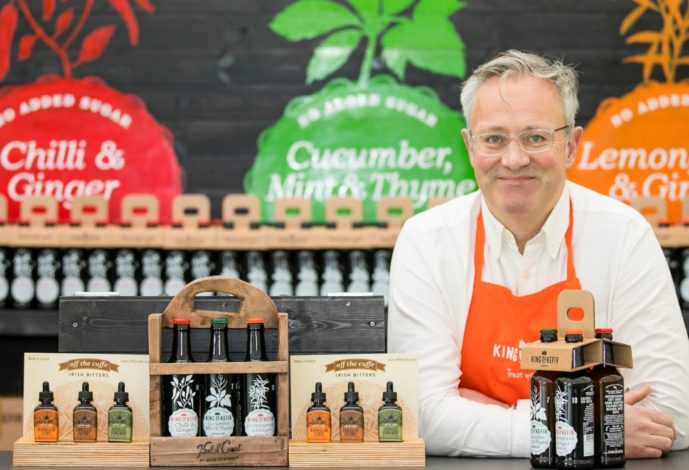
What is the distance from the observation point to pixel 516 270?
8.43 ft

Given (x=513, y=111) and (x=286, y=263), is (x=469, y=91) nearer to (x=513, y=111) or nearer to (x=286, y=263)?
(x=513, y=111)

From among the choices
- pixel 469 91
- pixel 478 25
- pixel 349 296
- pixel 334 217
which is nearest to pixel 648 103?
pixel 478 25

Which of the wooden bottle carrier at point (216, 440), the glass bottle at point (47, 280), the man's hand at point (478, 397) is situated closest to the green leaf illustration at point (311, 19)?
the glass bottle at point (47, 280)

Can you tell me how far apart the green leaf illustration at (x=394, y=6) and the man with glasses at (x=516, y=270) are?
232cm

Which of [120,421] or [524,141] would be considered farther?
[524,141]

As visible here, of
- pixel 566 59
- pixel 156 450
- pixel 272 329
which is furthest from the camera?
pixel 566 59

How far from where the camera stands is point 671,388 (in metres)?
2.34

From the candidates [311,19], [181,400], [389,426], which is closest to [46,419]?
[181,400]

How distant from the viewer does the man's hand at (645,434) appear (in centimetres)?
208

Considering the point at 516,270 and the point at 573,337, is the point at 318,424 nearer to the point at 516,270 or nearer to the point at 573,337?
the point at 573,337

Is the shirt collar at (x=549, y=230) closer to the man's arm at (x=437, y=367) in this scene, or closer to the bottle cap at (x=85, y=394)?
the man's arm at (x=437, y=367)

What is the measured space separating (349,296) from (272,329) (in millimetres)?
179

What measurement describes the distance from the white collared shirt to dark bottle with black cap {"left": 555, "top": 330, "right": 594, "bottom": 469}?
1.17ft

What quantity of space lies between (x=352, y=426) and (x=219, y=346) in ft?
1.00
